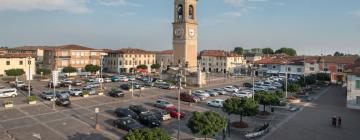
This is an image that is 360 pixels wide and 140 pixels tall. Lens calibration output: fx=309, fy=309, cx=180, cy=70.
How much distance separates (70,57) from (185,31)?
37776mm

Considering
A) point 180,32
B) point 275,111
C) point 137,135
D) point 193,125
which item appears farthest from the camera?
point 180,32

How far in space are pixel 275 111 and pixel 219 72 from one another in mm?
72771

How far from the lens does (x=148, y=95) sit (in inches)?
2165

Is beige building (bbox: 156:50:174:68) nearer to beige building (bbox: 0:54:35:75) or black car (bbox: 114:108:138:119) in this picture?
beige building (bbox: 0:54:35:75)

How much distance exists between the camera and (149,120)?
3269cm

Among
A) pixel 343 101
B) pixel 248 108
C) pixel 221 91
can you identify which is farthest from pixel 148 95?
pixel 343 101

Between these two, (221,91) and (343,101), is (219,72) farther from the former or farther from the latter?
(343,101)

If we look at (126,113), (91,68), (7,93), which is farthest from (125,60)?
(126,113)

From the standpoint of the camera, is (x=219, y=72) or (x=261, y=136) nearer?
(x=261, y=136)

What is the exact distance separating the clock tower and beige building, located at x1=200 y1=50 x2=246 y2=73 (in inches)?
1670

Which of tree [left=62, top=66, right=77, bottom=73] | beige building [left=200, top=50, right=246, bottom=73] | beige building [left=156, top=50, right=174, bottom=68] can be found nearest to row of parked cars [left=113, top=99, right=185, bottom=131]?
tree [left=62, top=66, right=77, bottom=73]

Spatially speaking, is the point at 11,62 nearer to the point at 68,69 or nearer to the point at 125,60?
the point at 68,69

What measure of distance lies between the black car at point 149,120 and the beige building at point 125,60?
70641 millimetres

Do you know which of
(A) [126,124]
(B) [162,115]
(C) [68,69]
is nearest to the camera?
(A) [126,124]
